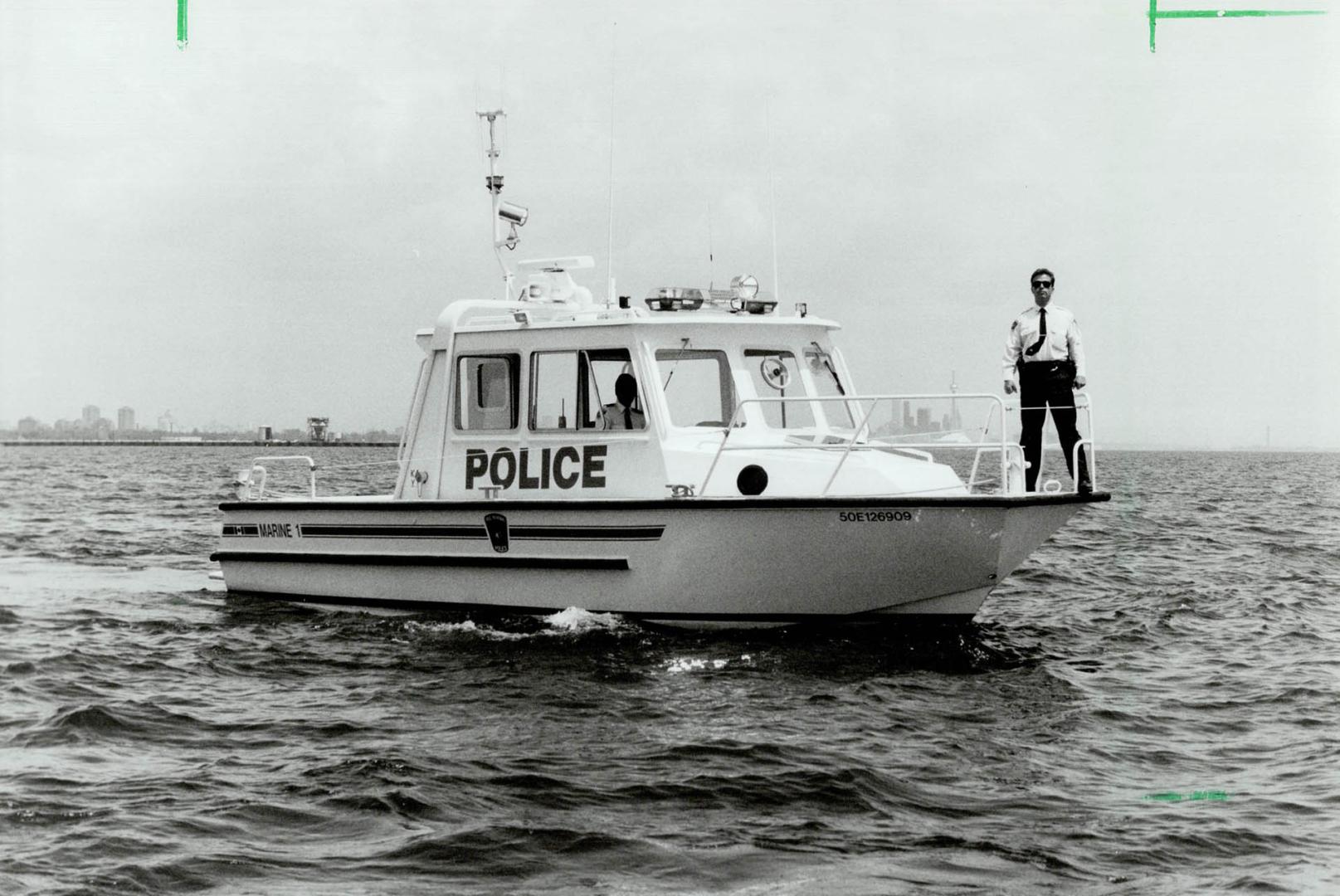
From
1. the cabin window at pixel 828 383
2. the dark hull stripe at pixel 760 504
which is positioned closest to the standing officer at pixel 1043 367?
the dark hull stripe at pixel 760 504

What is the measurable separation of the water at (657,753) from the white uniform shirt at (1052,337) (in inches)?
88.7

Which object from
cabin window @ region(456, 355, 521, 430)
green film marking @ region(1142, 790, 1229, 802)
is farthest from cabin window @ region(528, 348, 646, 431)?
green film marking @ region(1142, 790, 1229, 802)

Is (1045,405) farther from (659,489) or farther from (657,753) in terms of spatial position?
(657,753)

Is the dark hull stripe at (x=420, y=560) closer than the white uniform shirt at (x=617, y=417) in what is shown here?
Yes

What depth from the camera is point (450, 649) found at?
1118cm

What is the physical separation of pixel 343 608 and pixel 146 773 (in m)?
5.54

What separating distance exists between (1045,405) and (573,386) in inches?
149

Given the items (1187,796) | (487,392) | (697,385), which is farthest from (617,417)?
(1187,796)

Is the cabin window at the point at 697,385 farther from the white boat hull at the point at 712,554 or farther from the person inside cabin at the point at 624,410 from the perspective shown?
the white boat hull at the point at 712,554

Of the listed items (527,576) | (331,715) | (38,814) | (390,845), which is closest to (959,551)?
(527,576)

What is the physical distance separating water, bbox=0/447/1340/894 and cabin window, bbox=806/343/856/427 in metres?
2.09

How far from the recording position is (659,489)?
37.3 ft

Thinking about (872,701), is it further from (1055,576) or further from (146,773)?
(1055,576)

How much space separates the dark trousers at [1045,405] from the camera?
11164 mm
